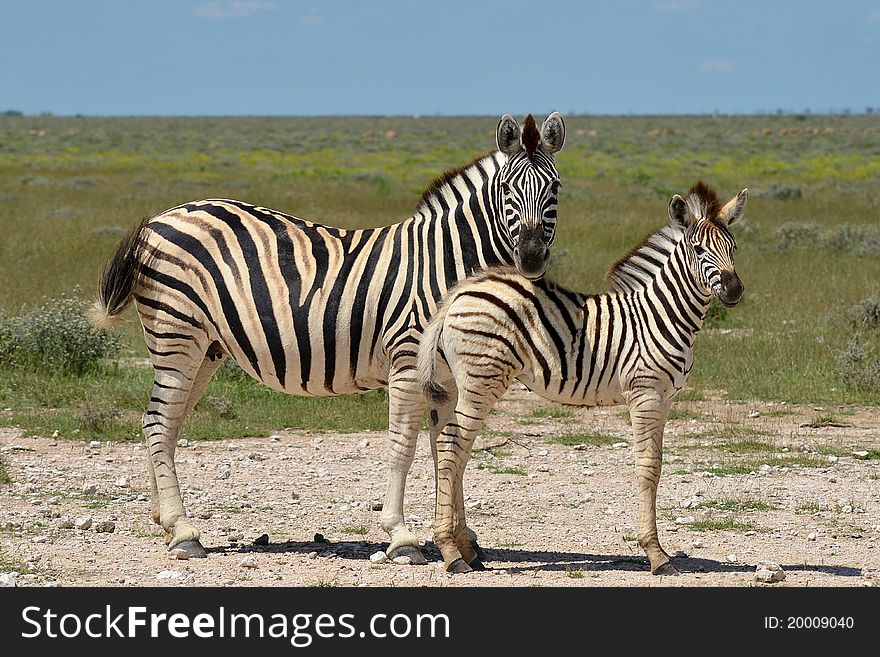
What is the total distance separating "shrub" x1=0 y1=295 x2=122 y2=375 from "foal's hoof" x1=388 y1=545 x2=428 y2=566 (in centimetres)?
663

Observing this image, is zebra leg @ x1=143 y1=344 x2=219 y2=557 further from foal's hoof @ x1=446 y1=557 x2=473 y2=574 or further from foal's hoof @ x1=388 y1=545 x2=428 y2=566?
foal's hoof @ x1=446 y1=557 x2=473 y2=574

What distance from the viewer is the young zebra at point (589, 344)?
693cm

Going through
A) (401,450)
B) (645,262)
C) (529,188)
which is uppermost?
(529,188)

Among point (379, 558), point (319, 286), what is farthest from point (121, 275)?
point (379, 558)

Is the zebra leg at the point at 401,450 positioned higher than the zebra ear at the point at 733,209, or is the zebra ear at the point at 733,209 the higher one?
the zebra ear at the point at 733,209

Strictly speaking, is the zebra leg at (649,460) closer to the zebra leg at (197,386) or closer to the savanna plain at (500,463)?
the savanna plain at (500,463)

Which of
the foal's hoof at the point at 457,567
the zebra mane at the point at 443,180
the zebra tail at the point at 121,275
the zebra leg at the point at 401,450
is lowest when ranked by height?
the foal's hoof at the point at 457,567

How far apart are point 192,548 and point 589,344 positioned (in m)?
2.85

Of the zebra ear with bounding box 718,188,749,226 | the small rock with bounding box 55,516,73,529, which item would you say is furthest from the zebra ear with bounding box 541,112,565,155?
the small rock with bounding box 55,516,73,529

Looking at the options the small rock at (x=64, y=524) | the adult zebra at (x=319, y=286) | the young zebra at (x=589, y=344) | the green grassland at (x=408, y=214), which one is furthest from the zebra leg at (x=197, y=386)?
the green grassland at (x=408, y=214)

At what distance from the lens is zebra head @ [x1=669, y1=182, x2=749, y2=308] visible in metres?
6.80

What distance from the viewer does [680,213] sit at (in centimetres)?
702

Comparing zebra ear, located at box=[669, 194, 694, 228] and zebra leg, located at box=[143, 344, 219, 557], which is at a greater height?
zebra ear, located at box=[669, 194, 694, 228]

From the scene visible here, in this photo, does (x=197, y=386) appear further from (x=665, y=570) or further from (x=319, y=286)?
(x=665, y=570)
